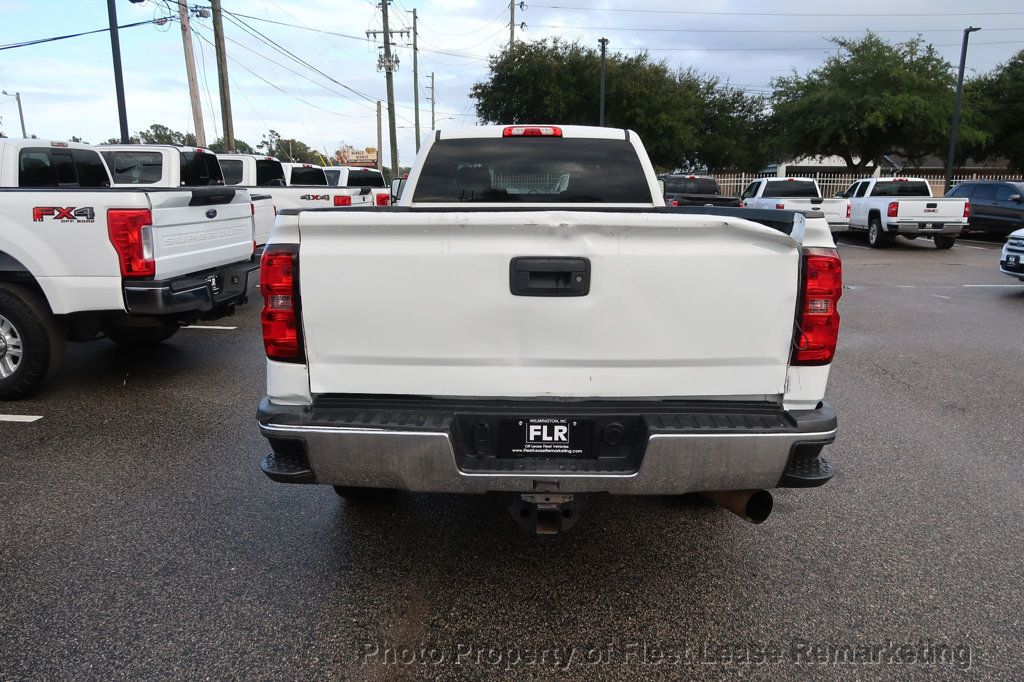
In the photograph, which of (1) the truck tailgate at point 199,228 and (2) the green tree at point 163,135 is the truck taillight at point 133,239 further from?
(2) the green tree at point 163,135

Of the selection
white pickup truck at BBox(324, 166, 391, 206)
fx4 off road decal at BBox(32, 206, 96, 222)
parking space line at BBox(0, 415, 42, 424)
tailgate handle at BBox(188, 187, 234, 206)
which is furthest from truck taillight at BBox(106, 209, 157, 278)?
white pickup truck at BBox(324, 166, 391, 206)

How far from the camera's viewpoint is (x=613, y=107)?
42.6 m

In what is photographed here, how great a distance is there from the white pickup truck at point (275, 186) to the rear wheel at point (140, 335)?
6.03m

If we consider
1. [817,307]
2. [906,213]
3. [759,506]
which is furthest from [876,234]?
[817,307]

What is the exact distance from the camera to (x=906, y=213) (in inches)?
715

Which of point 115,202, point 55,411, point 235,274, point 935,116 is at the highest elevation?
point 935,116

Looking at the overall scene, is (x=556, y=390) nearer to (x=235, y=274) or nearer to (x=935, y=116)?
(x=235, y=274)

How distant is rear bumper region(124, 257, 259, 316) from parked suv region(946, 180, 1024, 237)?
2053cm

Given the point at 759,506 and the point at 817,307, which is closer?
the point at 817,307

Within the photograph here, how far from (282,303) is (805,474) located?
6.83 ft

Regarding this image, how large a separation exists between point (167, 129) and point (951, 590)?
88.2m

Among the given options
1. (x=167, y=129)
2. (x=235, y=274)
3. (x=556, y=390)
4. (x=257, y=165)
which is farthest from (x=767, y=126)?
(x=167, y=129)

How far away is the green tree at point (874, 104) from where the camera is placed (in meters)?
36.5

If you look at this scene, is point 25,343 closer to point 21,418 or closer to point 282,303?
point 21,418
